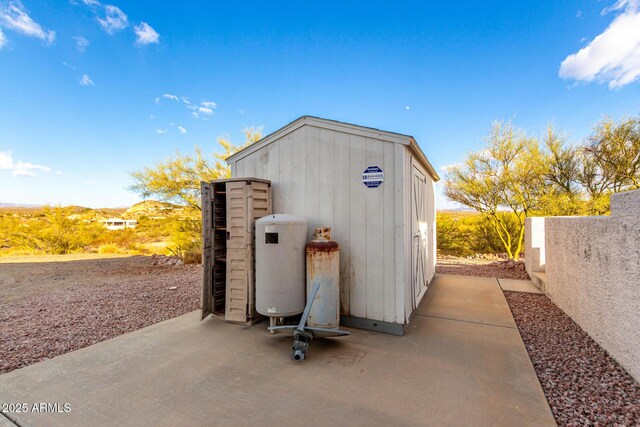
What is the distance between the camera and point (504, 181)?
9.24 meters

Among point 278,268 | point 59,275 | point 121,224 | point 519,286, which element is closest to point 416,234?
point 278,268

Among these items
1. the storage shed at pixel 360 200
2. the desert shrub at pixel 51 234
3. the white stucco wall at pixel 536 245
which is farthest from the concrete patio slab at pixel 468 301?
the desert shrub at pixel 51 234

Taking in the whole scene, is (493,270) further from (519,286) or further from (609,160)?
(609,160)

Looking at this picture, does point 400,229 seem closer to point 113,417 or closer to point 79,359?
point 113,417

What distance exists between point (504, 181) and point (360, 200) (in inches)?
324

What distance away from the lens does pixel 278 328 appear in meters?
3.02

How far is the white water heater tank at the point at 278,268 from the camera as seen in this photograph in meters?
3.31

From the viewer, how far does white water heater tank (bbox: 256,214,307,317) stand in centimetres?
331

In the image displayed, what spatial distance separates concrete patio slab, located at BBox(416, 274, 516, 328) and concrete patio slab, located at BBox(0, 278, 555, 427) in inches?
23.9

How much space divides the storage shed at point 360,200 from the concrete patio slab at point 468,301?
1.97ft

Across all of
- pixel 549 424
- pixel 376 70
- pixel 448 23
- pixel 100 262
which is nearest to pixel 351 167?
pixel 549 424

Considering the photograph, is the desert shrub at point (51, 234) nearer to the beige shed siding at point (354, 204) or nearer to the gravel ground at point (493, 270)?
the beige shed siding at point (354, 204)

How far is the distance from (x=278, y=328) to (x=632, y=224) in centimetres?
361

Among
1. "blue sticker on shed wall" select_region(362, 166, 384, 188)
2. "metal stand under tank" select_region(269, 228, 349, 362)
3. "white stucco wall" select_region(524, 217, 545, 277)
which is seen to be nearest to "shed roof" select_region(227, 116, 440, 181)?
"blue sticker on shed wall" select_region(362, 166, 384, 188)
